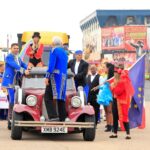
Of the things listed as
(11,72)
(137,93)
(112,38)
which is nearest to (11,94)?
(11,72)

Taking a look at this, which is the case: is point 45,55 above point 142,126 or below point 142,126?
above

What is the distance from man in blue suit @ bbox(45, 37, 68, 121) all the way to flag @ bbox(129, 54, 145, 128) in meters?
2.95

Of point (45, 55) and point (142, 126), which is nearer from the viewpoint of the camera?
point (142, 126)

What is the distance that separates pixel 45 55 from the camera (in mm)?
26875

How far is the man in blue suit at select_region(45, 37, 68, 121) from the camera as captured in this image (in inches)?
525

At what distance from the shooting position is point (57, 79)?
13453 millimetres

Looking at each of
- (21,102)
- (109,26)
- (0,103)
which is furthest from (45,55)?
(109,26)

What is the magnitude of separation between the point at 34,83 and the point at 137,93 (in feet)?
10.2

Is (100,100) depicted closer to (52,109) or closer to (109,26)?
(52,109)

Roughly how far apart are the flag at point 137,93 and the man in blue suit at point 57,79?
2.95m

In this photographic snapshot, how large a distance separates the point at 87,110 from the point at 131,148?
60.3 inches

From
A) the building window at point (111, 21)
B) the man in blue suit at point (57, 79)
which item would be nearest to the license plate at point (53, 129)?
the man in blue suit at point (57, 79)

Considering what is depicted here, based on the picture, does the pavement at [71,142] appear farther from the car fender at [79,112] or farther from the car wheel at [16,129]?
the car fender at [79,112]

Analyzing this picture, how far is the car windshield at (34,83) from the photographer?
14.4 metres
